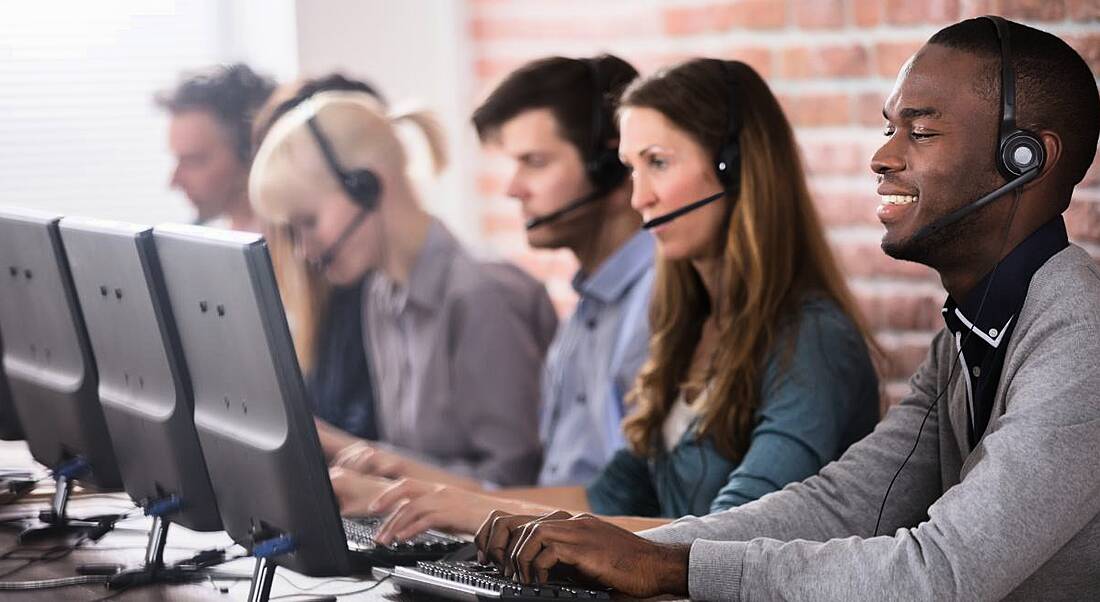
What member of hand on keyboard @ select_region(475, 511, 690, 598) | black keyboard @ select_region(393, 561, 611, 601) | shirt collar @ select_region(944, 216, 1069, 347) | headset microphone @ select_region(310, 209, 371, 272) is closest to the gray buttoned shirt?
headset microphone @ select_region(310, 209, 371, 272)

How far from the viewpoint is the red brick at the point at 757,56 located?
105 inches

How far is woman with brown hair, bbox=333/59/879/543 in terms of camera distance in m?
1.96

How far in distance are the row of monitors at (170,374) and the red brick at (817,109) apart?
1208mm

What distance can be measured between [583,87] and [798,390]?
87 cm

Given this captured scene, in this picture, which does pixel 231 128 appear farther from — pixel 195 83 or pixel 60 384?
pixel 60 384

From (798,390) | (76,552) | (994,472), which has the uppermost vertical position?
(994,472)

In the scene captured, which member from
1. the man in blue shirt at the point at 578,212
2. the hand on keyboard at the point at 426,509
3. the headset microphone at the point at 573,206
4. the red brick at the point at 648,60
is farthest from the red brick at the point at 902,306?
the red brick at the point at 648,60

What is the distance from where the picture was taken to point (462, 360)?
2.83 meters

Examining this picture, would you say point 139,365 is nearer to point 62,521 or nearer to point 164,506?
point 164,506

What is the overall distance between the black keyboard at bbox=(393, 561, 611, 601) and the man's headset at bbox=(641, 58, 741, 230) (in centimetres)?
74

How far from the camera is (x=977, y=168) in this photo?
1461 millimetres

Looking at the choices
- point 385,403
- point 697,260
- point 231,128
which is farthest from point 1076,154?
point 231,128

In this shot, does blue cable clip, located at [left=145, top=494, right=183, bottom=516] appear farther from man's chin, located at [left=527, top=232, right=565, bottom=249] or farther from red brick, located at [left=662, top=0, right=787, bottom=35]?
red brick, located at [left=662, top=0, right=787, bottom=35]

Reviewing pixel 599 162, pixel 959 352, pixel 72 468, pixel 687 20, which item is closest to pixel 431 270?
pixel 599 162
